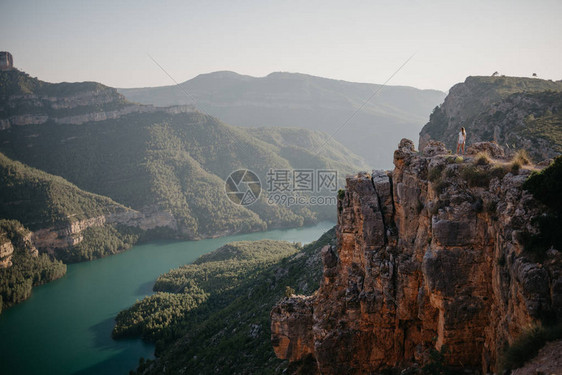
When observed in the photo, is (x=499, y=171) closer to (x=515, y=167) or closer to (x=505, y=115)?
(x=515, y=167)

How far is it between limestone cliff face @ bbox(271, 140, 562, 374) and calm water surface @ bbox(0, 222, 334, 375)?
4078 cm

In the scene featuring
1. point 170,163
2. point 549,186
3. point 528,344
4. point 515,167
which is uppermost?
point 515,167

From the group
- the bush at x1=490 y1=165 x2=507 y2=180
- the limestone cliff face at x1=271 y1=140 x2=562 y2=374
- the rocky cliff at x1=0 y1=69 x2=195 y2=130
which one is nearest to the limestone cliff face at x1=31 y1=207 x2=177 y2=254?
the rocky cliff at x1=0 y1=69 x2=195 y2=130

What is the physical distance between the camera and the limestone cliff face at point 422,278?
7934 mm

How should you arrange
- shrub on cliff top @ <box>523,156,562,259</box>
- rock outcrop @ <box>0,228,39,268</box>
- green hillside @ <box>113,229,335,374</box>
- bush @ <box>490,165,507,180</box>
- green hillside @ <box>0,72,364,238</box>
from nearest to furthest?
shrub on cliff top @ <box>523,156,562,259</box> < bush @ <box>490,165,507,180</box> < green hillside @ <box>113,229,335,374</box> < rock outcrop @ <box>0,228,39,268</box> < green hillside @ <box>0,72,364,238</box>

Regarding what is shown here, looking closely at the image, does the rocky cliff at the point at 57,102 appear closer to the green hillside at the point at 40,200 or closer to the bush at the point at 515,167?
the green hillside at the point at 40,200

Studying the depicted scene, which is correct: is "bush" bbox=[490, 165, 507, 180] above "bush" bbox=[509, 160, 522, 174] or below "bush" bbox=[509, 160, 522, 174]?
below

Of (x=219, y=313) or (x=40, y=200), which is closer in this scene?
(x=219, y=313)

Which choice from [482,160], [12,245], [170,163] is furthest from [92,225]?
[482,160]

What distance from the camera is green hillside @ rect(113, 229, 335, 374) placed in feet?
87.6

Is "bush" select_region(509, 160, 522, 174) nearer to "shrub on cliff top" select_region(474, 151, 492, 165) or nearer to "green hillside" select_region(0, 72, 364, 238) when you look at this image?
"shrub on cliff top" select_region(474, 151, 492, 165)

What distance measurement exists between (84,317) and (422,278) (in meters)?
66.2

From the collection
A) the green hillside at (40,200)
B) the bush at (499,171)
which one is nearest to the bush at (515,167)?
the bush at (499,171)

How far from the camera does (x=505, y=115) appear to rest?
37.2 meters
